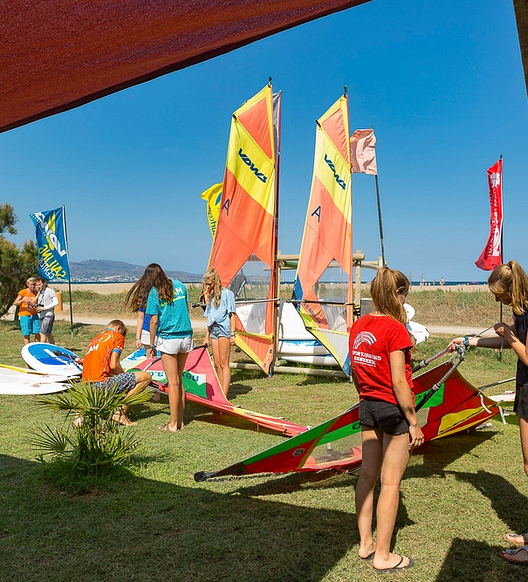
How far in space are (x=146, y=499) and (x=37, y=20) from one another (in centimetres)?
296

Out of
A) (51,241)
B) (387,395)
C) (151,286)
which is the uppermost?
(51,241)

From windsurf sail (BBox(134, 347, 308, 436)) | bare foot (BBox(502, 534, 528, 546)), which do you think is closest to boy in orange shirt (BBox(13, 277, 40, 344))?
windsurf sail (BBox(134, 347, 308, 436))

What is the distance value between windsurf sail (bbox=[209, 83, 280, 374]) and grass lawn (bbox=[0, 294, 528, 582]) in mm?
3244

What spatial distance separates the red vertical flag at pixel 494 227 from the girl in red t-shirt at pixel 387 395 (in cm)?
768

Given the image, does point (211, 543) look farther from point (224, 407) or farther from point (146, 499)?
point (224, 407)

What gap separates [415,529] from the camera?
3.01 metres

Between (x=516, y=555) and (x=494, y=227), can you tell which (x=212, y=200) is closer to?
(x=494, y=227)

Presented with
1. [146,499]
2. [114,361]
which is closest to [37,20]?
[146,499]

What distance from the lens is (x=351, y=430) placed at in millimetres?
3508


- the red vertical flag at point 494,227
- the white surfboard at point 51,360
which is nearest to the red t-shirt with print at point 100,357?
the white surfboard at point 51,360

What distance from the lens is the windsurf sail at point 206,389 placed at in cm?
473

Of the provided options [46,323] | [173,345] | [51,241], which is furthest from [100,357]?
[51,241]

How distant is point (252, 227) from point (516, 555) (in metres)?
5.98

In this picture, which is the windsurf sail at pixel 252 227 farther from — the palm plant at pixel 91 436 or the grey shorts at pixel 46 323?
the palm plant at pixel 91 436
